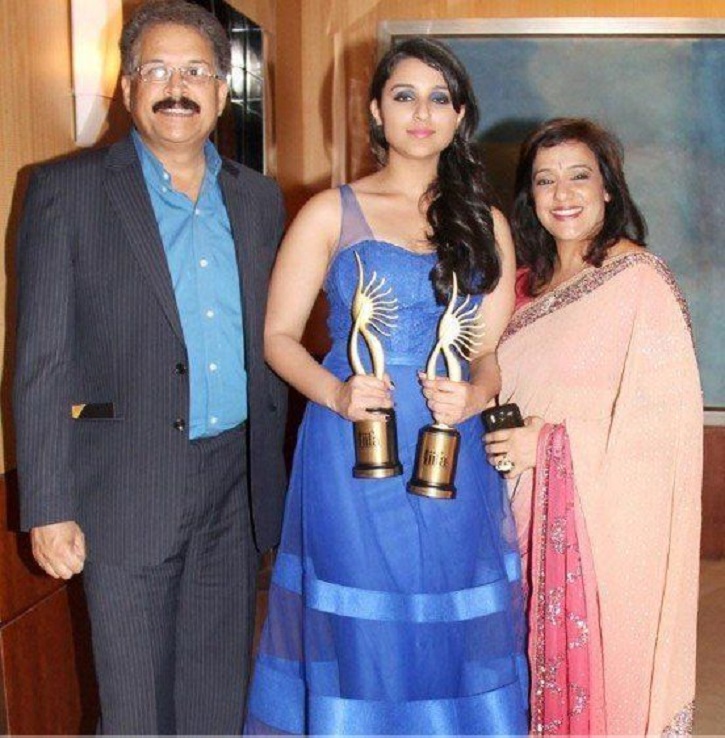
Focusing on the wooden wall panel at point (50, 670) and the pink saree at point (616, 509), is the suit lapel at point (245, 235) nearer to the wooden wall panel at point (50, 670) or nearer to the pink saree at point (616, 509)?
the pink saree at point (616, 509)

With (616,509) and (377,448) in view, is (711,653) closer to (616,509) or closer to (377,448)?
(616,509)

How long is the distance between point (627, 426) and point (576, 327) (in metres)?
0.25

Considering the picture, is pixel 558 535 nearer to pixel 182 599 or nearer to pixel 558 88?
pixel 182 599

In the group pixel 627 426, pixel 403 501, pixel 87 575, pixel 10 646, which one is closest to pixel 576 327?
pixel 627 426

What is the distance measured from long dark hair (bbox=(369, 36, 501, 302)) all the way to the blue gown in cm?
7

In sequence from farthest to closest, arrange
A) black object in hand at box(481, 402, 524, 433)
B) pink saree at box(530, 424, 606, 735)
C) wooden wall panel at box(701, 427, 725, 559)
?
wooden wall panel at box(701, 427, 725, 559)
pink saree at box(530, 424, 606, 735)
black object in hand at box(481, 402, 524, 433)

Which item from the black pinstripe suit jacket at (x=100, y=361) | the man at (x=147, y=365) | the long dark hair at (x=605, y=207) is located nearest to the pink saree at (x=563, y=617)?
the long dark hair at (x=605, y=207)

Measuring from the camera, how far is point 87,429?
6.25ft

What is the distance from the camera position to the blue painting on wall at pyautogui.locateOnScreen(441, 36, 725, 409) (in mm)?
4430

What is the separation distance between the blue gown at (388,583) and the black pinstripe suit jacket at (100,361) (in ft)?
0.94

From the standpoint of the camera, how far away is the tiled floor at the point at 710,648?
305 cm

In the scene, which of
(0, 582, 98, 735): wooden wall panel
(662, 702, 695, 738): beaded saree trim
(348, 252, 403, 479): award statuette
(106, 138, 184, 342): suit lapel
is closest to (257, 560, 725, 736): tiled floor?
(662, 702, 695, 738): beaded saree trim

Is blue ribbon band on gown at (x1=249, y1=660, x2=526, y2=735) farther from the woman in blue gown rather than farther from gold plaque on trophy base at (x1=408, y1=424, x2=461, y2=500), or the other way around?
gold plaque on trophy base at (x1=408, y1=424, x2=461, y2=500)

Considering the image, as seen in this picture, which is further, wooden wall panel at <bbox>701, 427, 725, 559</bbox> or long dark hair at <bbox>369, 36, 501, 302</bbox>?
wooden wall panel at <bbox>701, 427, 725, 559</bbox>
